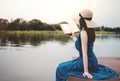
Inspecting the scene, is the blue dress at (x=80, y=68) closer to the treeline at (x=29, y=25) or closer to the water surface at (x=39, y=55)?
the water surface at (x=39, y=55)

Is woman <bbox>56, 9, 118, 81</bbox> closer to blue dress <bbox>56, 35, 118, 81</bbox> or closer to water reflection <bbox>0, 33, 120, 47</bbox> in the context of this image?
blue dress <bbox>56, 35, 118, 81</bbox>

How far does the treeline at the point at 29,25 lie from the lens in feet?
14.0

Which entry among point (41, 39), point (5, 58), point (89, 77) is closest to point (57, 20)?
point (41, 39)

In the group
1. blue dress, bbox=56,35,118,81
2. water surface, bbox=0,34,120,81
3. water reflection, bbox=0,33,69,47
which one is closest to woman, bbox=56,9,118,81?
blue dress, bbox=56,35,118,81

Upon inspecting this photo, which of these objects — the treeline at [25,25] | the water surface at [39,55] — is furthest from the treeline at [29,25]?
→ the water surface at [39,55]

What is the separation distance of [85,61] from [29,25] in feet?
4.28

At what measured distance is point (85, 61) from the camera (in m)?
3.29

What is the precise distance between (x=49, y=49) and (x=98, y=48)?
2.23 ft

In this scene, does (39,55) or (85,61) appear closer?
(85,61)

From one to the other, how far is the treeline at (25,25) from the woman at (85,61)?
902mm

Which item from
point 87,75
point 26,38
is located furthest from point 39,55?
point 87,75

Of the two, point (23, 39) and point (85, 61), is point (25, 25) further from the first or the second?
point (85, 61)

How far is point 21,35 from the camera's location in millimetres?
4293

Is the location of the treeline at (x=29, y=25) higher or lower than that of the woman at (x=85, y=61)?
higher
